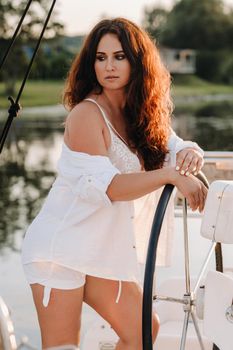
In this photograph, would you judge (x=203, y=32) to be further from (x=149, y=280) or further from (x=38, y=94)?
(x=149, y=280)

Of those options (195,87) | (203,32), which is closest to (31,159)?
(195,87)

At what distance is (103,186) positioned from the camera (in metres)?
2.34

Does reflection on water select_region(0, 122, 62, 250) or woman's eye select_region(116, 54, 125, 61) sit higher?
woman's eye select_region(116, 54, 125, 61)

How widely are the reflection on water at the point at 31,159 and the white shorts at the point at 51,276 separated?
606mm

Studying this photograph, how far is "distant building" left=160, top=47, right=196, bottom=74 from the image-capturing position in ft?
241

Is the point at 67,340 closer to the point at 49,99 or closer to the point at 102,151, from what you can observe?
the point at 102,151

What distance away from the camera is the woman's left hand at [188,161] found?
2.38 metres

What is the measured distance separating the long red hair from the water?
1.25 ft

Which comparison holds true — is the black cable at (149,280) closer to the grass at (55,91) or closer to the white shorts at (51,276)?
the white shorts at (51,276)

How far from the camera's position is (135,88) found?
2510 mm

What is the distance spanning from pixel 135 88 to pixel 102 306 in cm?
57

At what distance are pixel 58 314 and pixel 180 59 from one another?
7459 cm

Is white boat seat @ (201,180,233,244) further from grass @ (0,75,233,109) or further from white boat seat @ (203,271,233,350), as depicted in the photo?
grass @ (0,75,233,109)

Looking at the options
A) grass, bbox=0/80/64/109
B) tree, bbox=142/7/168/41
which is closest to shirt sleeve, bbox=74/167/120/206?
grass, bbox=0/80/64/109
